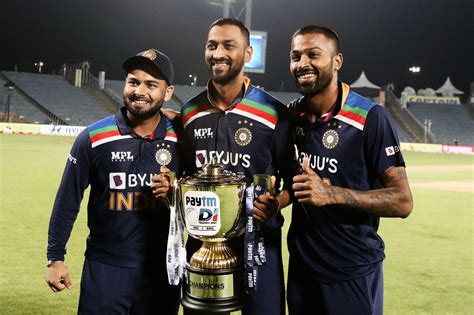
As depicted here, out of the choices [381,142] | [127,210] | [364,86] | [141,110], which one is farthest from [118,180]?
[364,86]

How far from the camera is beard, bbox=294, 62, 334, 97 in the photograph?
258 cm

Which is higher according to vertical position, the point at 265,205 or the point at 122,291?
the point at 265,205

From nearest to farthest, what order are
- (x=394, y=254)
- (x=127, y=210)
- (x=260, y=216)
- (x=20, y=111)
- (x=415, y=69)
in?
(x=260, y=216) → (x=127, y=210) → (x=394, y=254) → (x=20, y=111) → (x=415, y=69)

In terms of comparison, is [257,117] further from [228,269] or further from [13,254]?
[13,254]

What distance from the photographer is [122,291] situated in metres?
2.65

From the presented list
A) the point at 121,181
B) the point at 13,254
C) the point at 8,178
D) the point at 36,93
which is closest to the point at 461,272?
the point at 121,181

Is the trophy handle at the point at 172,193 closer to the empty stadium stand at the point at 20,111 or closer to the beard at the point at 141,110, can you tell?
the beard at the point at 141,110

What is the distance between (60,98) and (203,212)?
42.0 m

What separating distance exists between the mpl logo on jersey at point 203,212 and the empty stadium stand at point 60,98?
36.1m

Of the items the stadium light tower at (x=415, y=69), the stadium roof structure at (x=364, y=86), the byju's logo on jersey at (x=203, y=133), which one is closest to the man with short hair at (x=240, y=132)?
the byju's logo on jersey at (x=203, y=133)

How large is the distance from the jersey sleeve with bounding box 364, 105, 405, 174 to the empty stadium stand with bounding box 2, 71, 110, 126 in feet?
118

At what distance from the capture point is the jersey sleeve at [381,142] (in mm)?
2473

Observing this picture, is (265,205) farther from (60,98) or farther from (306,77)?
(60,98)

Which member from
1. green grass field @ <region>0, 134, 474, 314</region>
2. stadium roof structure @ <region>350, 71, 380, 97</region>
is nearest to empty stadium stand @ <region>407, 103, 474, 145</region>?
stadium roof structure @ <region>350, 71, 380, 97</region>
